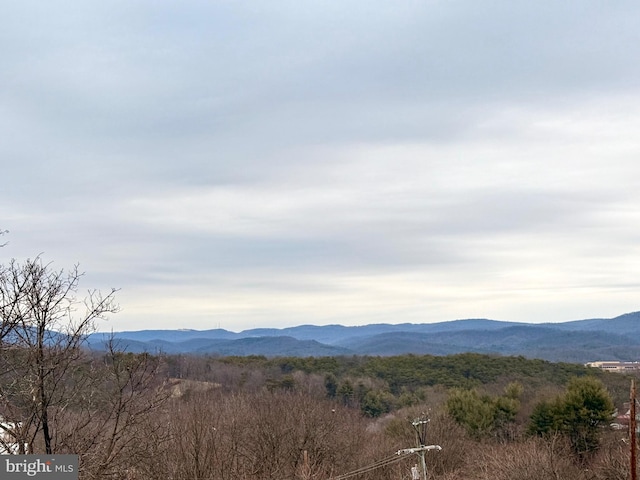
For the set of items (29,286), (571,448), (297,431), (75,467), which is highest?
(29,286)

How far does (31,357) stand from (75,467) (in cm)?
235

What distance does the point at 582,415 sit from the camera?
5297 centimetres

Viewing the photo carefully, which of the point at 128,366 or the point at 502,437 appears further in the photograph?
the point at 502,437

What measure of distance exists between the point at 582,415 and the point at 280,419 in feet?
82.3

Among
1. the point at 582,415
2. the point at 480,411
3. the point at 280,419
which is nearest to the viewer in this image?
the point at 280,419

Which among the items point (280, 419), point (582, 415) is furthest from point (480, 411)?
point (280, 419)

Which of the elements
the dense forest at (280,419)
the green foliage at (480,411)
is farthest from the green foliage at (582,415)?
the green foliage at (480,411)

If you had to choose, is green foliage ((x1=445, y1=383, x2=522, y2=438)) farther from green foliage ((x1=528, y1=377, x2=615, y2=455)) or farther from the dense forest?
green foliage ((x1=528, y1=377, x2=615, y2=455))

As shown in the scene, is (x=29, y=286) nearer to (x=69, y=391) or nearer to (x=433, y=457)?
(x=69, y=391)

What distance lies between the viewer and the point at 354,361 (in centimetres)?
13412

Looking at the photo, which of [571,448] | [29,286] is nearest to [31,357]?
[29,286]

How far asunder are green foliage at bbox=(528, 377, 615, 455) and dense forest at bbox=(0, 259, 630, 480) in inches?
3.6

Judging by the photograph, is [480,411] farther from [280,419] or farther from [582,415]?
[280,419]

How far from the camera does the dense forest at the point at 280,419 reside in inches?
510
